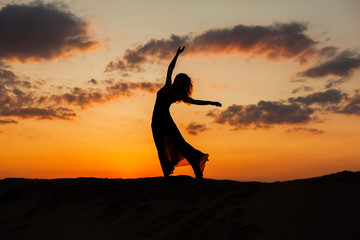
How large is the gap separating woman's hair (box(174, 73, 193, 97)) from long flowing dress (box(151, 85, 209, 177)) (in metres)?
0.19

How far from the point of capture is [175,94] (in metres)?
9.63

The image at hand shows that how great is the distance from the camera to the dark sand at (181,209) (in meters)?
5.98

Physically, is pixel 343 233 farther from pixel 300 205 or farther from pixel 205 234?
pixel 205 234

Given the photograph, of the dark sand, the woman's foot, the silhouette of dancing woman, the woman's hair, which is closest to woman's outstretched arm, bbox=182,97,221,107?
the silhouette of dancing woman

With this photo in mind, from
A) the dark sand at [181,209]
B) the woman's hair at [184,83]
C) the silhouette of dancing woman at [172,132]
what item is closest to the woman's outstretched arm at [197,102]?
the silhouette of dancing woman at [172,132]

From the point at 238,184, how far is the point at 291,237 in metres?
2.64

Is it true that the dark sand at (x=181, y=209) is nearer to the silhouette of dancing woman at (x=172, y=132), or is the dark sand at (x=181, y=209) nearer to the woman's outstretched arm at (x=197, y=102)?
the silhouette of dancing woman at (x=172, y=132)

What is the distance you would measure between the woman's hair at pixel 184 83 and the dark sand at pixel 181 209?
2.05 meters

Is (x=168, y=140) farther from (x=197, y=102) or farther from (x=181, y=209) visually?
(x=181, y=209)

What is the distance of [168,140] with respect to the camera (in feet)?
32.0

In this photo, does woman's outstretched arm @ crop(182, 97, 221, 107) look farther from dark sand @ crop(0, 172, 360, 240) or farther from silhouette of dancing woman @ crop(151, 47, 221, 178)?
dark sand @ crop(0, 172, 360, 240)

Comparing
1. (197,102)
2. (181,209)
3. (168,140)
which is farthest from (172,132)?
(181,209)

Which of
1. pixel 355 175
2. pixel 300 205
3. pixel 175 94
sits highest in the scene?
pixel 175 94

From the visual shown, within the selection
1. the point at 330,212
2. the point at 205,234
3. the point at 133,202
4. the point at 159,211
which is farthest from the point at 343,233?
the point at 133,202
